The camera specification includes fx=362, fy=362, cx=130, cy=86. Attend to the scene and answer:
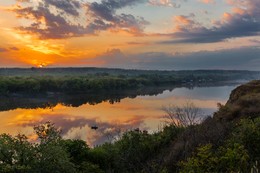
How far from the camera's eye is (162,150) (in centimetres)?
3556

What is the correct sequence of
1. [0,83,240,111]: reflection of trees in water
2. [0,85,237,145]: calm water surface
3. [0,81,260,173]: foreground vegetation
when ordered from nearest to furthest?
[0,81,260,173]: foreground vegetation < [0,85,237,145]: calm water surface < [0,83,240,111]: reflection of trees in water

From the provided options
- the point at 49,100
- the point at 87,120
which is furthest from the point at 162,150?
the point at 49,100

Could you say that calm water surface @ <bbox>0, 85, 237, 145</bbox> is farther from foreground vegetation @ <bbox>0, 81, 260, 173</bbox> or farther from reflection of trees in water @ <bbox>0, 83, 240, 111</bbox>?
foreground vegetation @ <bbox>0, 81, 260, 173</bbox>

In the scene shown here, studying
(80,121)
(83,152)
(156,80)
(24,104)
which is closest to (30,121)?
(80,121)

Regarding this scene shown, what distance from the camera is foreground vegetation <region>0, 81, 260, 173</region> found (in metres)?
16.1

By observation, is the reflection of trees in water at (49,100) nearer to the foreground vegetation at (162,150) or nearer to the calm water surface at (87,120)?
the calm water surface at (87,120)

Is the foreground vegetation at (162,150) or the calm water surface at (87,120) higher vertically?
the foreground vegetation at (162,150)

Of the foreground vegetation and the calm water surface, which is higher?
the foreground vegetation

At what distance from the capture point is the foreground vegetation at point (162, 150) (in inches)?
635

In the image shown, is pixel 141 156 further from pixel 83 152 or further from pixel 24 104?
pixel 24 104

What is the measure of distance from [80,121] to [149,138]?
3787cm

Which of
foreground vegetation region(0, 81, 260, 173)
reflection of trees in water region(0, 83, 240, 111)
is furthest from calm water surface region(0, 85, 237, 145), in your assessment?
foreground vegetation region(0, 81, 260, 173)

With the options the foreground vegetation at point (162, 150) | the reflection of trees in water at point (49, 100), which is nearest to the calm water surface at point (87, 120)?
the reflection of trees in water at point (49, 100)

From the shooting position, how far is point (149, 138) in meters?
36.7
